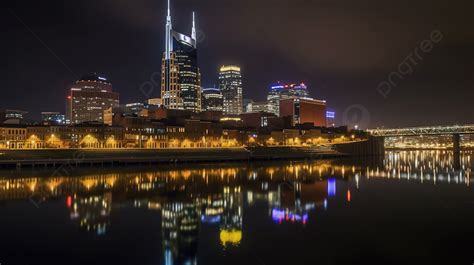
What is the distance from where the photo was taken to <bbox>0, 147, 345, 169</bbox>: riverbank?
2238 inches

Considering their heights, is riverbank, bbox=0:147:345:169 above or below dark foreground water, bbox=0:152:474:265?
above

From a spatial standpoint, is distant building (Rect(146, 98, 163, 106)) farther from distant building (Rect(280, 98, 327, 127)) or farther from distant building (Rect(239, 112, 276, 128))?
distant building (Rect(280, 98, 327, 127))

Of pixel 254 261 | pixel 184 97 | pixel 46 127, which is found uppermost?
pixel 184 97

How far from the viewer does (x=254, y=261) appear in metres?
15.5

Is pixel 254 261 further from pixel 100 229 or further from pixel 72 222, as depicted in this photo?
pixel 72 222

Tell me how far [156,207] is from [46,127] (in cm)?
5955

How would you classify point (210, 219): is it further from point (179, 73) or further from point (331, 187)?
point (179, 73)

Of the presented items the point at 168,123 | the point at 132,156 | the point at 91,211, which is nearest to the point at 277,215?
the point at 91,211

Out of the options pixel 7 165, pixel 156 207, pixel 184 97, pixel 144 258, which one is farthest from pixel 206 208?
pixel 184 97

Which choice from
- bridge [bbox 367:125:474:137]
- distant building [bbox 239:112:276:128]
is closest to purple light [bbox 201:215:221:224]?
bridge [bbox 367:125:474:137]

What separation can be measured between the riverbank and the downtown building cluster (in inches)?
347

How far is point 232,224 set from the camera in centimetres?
2178

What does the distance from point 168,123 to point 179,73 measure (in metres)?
89.4

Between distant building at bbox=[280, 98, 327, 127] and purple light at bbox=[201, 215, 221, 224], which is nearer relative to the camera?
purple light at bbox=[201, 215, 221, 224]
